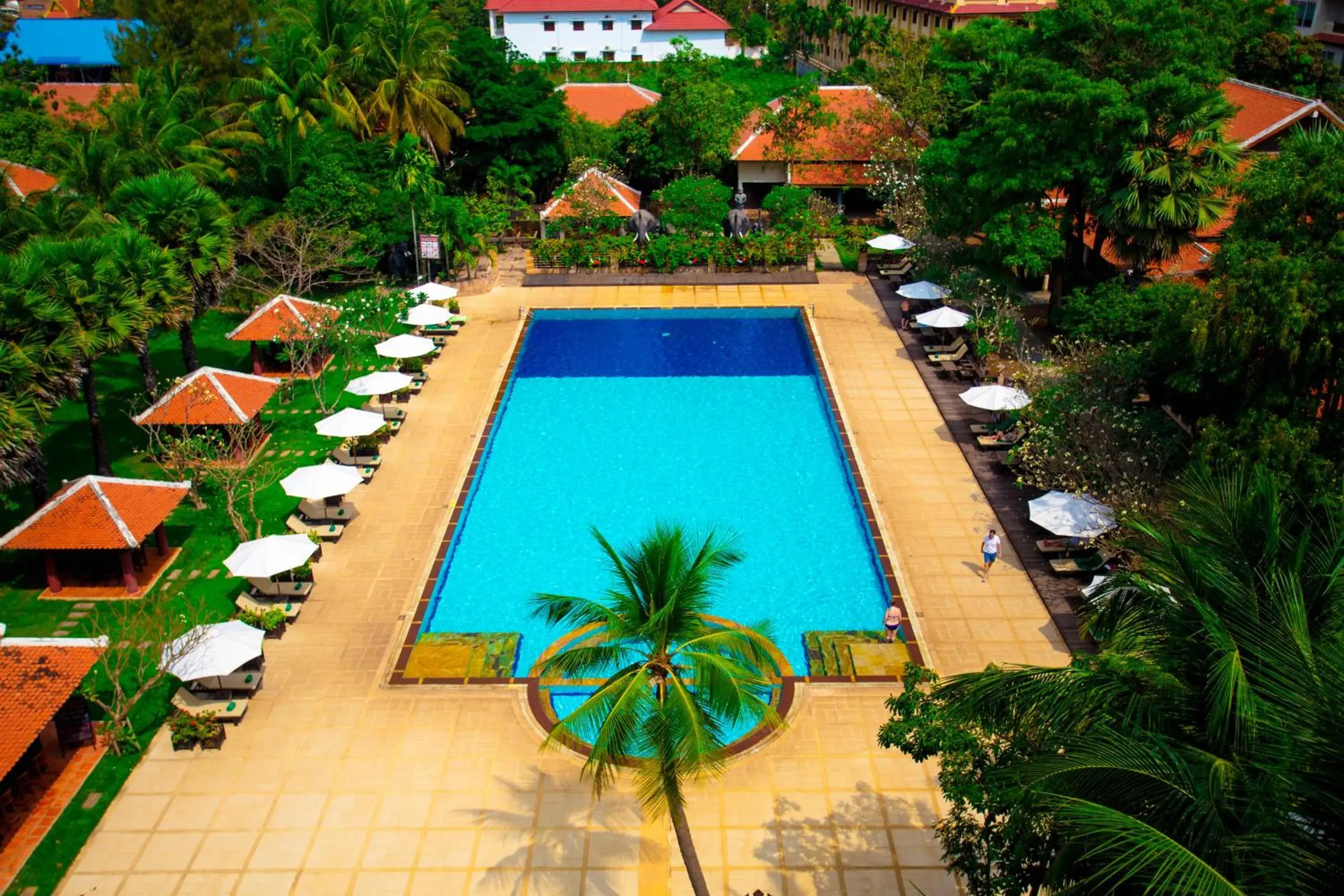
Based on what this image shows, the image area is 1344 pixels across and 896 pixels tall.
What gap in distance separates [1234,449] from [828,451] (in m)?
11.0

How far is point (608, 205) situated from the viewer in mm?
42562

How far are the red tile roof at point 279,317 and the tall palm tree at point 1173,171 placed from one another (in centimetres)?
2227

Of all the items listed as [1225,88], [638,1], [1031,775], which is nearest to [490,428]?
[1031,775]

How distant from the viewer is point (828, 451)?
1119 inches

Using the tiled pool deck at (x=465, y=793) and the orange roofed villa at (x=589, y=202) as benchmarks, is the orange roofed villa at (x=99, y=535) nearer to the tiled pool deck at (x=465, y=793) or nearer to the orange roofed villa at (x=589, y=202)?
the tiled pool deck at (x=465, y=793)

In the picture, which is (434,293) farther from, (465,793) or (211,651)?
(465,793)

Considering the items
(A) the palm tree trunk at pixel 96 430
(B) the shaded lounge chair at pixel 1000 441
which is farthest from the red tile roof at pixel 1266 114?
(A) the palm tree trunk at pixel 96 430

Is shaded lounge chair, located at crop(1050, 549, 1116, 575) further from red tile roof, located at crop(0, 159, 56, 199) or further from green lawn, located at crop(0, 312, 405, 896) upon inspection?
red tile roof, located at crop(0, 159, 56, 199)

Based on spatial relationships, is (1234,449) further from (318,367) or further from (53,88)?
(53,88)

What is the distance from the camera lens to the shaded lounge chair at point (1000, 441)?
1089 inches

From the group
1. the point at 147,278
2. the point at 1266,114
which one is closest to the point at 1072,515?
the point at 147,278

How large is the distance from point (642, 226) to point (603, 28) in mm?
53245

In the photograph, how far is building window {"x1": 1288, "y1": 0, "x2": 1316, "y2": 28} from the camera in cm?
5975

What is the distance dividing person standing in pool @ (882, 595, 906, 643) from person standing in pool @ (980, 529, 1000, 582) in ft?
8.07
